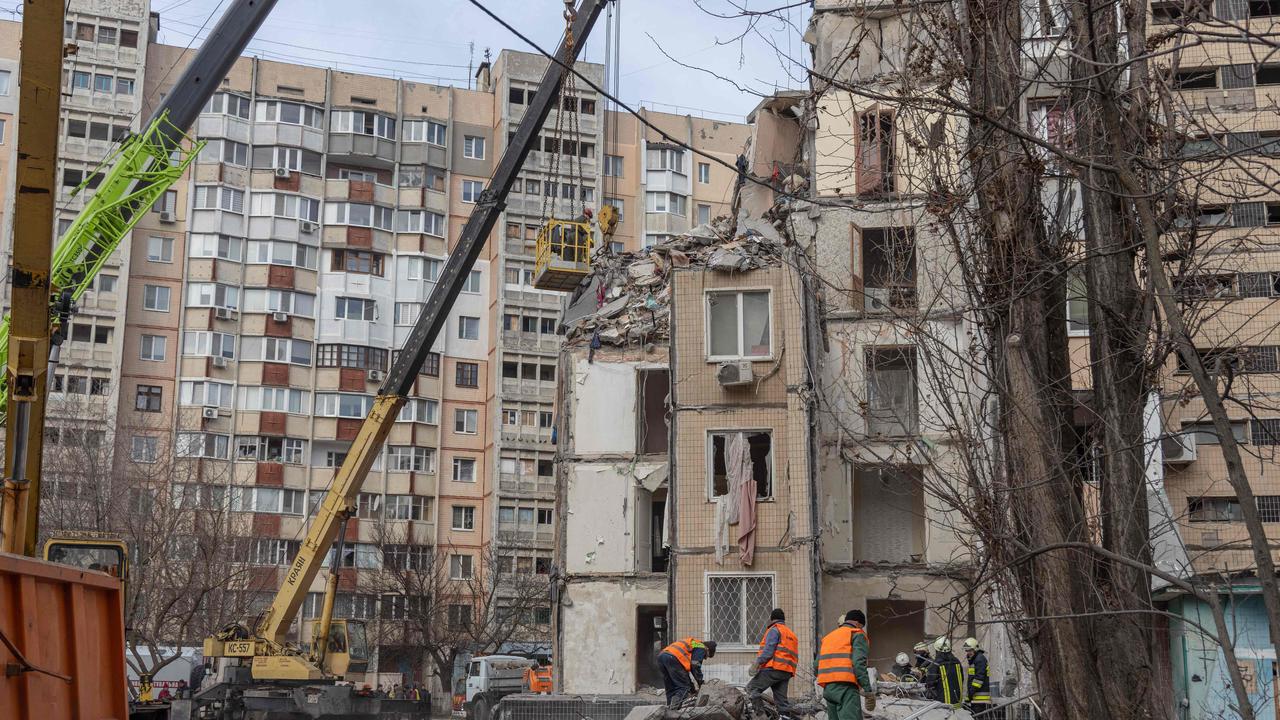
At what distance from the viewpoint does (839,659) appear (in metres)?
12.7

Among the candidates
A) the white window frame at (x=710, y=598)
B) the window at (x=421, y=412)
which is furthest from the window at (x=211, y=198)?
the white window frame at (x=710, y=598)

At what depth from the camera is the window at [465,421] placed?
66.1 meters

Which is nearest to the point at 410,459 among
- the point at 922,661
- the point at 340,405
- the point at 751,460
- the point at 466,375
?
the point at 340,405

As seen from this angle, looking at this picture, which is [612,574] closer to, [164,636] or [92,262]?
[92,262]

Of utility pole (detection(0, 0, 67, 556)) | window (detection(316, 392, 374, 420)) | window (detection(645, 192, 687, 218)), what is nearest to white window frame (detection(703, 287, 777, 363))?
utility pole (detection(0, 0, 67, 556))

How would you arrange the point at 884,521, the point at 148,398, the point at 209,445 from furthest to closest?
1. the point at 148,398
2. the point at 209,445
3. the point at 884,521

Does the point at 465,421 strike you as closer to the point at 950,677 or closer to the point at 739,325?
the point at 739,325

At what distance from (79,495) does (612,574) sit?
19332mm

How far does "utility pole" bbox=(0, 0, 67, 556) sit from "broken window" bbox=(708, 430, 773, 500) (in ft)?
48.6

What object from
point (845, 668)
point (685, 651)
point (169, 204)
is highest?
point (169, 204)

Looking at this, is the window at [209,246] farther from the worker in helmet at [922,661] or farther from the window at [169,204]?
the worker in helmet at [922,661]

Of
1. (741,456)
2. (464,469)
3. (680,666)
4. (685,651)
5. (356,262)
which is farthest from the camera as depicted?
(464,469)

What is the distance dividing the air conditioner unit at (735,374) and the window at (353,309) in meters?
42.3

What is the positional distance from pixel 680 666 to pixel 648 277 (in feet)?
49.7
